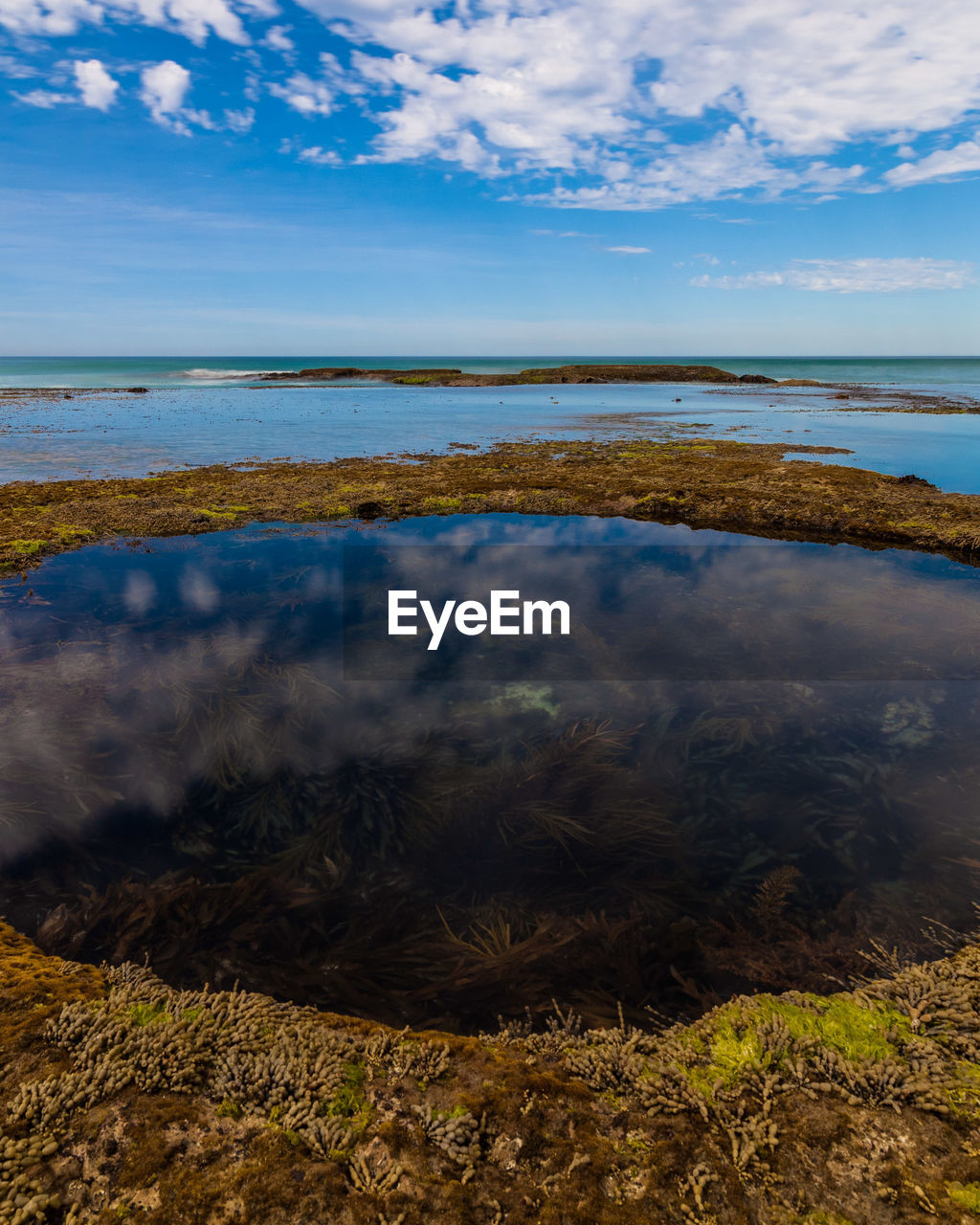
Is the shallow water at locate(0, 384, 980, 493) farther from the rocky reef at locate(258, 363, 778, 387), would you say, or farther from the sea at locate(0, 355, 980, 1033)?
the rocky reef at locate(258, 363, 778, 387)

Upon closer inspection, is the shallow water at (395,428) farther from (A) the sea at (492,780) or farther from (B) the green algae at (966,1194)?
(B) the green algae at (966,1194)

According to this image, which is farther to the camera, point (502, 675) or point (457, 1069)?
point (502, 675)

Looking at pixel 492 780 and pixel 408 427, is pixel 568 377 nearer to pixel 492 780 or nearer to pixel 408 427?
pixel 408 427

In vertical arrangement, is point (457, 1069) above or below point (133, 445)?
below

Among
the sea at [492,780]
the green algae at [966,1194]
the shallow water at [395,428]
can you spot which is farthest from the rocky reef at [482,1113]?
the shallow water at [395,428]

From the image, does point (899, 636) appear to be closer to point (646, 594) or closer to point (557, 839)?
point (646, 594)

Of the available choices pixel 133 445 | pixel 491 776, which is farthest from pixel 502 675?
pixel 133 445

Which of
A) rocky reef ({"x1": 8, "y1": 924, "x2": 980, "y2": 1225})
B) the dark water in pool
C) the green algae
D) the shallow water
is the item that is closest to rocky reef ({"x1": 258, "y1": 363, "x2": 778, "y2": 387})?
the shallow water
